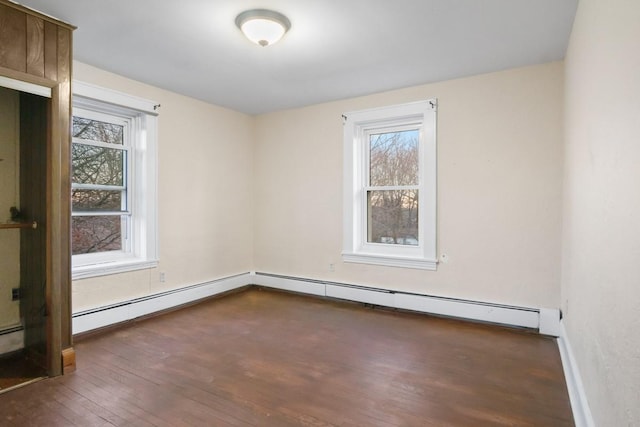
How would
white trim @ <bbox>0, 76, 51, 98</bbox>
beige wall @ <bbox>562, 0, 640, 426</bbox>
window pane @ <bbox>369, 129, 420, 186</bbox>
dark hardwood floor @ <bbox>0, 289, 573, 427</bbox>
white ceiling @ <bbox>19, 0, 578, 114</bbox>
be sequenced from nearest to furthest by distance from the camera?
beige wall @ <bbox>562, 0, 640, 426</bbox>, dark hardwood floor @ <bbox>0, 289, 573, 427</bbox>, white trim @ <bbox>0, 76, 51, 98</bbox>, white ceiling @ <bbox>19, 0, 578, 114</bbox>, window pane @ <bbox>369, 129, 420, 186</bbox>

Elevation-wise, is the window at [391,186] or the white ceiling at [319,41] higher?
the white ceiling at [319,41]

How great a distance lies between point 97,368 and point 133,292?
4.07 feet

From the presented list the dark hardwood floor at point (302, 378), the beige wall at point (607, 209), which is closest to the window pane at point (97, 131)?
the dark hardwood floor at point (302, 378)

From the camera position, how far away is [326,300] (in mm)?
4621

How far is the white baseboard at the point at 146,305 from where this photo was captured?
3.34 meters

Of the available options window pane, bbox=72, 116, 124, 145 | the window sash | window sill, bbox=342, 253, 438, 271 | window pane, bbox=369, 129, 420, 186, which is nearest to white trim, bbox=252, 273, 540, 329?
window sill, bbox=342, 253, 438, 271

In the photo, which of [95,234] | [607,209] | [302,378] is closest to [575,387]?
[607,209]

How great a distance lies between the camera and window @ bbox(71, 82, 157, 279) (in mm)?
3467

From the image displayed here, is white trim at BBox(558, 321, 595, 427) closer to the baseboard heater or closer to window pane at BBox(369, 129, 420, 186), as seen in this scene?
the baseboard heater

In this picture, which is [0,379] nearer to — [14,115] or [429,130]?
[14,115]

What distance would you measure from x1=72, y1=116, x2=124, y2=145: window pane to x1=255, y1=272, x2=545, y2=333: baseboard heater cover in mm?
2606

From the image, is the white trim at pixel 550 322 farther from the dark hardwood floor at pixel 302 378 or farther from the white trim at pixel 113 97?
the white trim at pixel 113 97

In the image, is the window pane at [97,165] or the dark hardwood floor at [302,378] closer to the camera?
the dark hardwood floor at [302,378]

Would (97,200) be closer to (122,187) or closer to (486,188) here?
(122,187)
